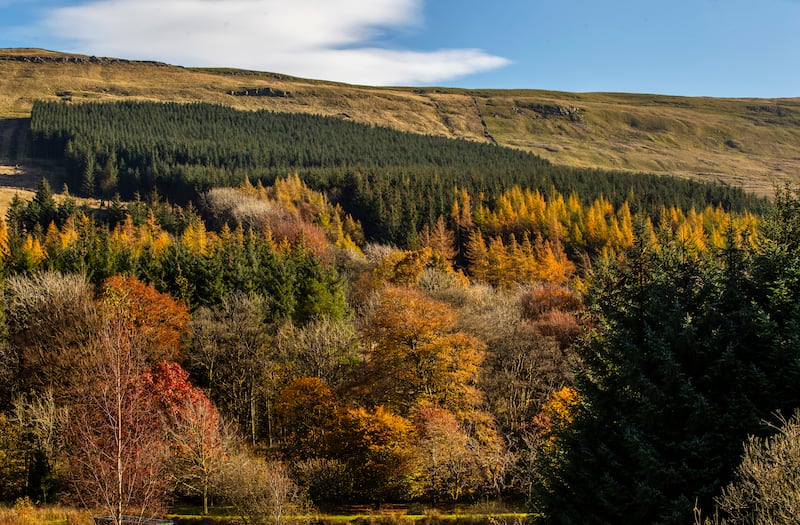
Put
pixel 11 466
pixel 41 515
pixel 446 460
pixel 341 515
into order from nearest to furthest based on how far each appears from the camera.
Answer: pixel 41 515 < pixel 341 515 < pixel 446 460 < pixel 11 466

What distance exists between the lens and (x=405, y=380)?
40.1m

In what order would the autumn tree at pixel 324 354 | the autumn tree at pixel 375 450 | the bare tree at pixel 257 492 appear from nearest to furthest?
the bare tree at pixel 257 492 → the autumn tree at pixel 375 450 → the autumn tree at pixel 324 354

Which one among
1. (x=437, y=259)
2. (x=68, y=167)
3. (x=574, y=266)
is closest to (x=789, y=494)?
(x=437, y=259)

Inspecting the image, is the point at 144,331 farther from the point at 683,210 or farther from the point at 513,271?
the point at 683,210

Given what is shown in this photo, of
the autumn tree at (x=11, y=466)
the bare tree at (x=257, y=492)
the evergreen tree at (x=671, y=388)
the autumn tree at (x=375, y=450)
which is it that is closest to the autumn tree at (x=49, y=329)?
the autumn tree at (x=11, y=466)

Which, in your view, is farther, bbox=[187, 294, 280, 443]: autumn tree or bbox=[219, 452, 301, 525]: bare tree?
bbox=[187, 294, 280, 443]: autumn tree

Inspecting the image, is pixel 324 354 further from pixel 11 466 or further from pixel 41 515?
pixel 11 466

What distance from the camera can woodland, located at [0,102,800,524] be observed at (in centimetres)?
1920

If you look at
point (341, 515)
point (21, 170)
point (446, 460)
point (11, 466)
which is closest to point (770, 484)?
point (446, 460)

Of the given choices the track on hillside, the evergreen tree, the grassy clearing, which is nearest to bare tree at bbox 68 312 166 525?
the grassy clearing

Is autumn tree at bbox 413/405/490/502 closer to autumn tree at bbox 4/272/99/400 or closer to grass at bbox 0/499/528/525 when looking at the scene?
grass at bbox 0/499/528/525

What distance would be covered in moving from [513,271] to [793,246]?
7498 cm

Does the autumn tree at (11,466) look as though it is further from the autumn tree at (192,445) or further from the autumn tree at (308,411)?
the autumn tree at (308,411)

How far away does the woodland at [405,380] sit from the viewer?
19203 millimetres
